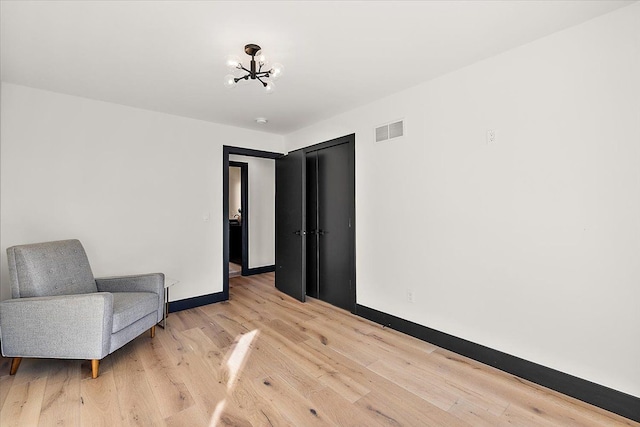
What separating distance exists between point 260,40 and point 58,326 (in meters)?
2.56

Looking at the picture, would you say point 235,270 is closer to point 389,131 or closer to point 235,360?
point 235,360

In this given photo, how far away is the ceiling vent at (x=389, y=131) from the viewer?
3033mm

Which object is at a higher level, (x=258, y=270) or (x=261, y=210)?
(x=261, y=210)

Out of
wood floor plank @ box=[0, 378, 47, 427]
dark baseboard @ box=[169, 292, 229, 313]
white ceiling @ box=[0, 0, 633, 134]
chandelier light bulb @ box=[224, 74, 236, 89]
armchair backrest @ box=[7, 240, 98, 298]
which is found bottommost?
wood floor plank @ box=[0, 378, 47, 427]

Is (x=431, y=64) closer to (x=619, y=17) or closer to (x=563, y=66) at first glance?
(x=563, y=66)

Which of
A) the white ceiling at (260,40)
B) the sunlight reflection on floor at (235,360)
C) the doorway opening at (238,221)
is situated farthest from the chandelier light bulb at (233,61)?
the doorway opening at (238,221)

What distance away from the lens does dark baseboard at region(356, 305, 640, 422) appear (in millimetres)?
1792

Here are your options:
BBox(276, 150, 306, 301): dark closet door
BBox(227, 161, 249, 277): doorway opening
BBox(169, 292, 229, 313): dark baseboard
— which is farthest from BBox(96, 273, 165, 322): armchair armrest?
BBox(227, 161, 249, 277): doorway opening

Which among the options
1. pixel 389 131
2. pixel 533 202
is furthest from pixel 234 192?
pixel 533 202

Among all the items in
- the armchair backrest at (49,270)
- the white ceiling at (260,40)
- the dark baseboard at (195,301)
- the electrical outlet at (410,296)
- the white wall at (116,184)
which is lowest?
Result: the dark baseboard at (195,301)

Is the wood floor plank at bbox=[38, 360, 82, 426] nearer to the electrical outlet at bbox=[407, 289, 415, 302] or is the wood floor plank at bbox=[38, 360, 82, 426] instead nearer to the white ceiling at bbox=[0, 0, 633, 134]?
the white ceiling at bbox=[0, 0, 633, 134]

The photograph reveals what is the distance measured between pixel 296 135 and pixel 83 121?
256 centimetres

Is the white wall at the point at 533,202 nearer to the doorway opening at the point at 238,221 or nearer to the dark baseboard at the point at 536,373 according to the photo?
the dark baseboard at the point at 536,373

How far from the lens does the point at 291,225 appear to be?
170 inches
